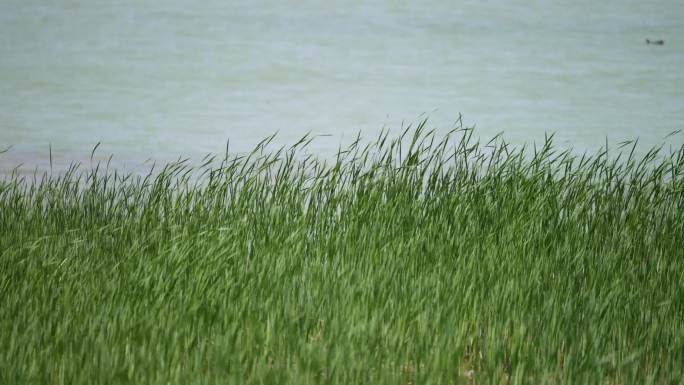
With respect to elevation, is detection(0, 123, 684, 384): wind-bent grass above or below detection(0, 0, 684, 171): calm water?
below

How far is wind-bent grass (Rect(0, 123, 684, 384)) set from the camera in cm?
410

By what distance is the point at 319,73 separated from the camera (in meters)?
22.1

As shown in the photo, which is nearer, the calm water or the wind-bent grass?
the wind-bent grass

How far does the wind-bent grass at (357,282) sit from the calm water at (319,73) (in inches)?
80.7

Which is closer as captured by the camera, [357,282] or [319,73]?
[357,282]

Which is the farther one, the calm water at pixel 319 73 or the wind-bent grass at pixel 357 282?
the calm water at pixel 319 73

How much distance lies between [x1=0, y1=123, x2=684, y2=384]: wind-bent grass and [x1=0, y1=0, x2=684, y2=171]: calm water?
2.05 metres

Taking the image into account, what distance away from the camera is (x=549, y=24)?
3047cm

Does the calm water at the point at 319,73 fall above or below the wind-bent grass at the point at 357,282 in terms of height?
above

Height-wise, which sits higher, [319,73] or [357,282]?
[319,73]

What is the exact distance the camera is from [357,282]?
4871mm

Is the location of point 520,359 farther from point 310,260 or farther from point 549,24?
point 549,24

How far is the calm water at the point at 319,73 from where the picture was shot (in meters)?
15.3

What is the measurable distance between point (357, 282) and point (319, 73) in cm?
1754
